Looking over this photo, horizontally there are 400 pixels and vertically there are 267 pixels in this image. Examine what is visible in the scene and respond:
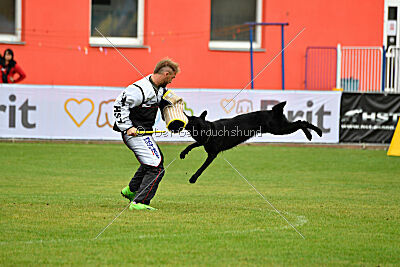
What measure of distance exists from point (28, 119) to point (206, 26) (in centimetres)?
743

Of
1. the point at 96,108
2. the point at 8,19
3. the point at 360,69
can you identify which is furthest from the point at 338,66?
the point at 8,19

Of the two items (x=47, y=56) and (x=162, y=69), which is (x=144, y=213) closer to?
(x=162, y=69)

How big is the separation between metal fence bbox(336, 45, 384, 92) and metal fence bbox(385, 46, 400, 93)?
0.25 meters

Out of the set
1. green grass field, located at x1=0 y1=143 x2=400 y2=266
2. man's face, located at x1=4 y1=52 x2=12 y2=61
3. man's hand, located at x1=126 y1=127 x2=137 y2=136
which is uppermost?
man's face, located at x1=4 y1=52 x2=12 y2=61

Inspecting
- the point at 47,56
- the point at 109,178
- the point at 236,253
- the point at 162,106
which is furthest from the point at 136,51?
the point at 236,253

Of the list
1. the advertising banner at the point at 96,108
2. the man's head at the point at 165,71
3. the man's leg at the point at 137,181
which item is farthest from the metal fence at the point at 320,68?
Answer: the man's head at the point at 165,71

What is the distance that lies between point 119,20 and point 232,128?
16.6 m

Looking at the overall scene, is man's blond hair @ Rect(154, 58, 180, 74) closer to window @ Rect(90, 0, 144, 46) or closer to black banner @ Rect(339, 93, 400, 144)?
black banner @ Rect(339, 93, 400, 144)

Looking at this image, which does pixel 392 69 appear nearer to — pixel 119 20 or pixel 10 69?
pixel 119 20

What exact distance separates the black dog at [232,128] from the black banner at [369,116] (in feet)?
40.0

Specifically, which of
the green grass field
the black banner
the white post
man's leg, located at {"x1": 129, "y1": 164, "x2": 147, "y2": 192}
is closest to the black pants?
man's leg, located at {"x1": 129, "y1": 164, "x2": 147, "y2": 192}

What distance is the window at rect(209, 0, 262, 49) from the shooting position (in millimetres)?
24812

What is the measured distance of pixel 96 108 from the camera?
19688 mm

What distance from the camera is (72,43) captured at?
23.9 m
